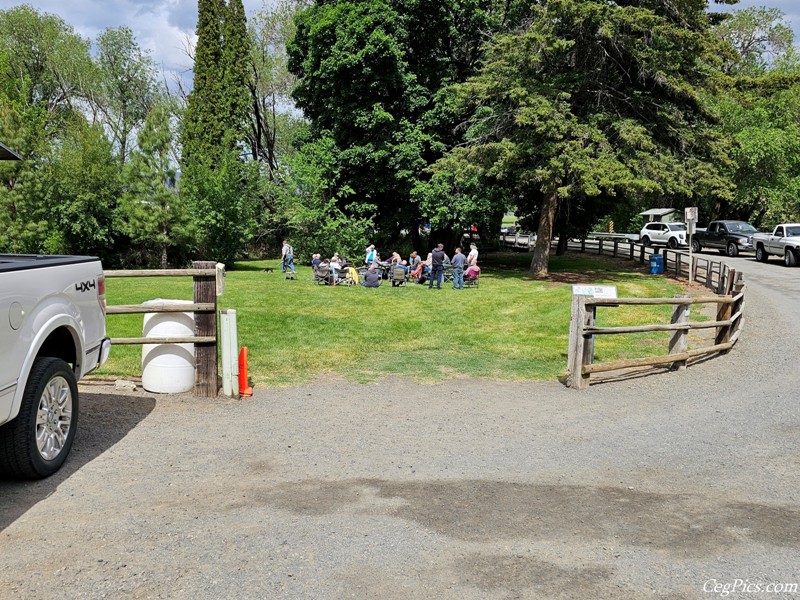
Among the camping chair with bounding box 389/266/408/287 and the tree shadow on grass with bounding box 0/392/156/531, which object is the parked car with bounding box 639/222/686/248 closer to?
the camping chair with bounding box 389/266/408/287

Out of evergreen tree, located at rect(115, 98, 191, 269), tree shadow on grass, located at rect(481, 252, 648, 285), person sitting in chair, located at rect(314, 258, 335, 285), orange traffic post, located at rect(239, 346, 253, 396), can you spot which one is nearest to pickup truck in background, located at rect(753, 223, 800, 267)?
tree shadow on grass, located at rect(481, 252, 648, 285)

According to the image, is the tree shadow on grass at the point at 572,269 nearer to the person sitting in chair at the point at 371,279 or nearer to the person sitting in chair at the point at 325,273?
the person sitting in chair at the point at 371,279

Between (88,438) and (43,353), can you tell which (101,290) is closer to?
(43,353)

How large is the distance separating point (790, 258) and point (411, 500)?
96.3 feet

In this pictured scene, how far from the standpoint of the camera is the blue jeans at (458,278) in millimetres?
22594

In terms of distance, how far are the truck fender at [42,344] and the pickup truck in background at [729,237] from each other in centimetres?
3526

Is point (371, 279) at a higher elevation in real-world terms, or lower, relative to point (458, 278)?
lower

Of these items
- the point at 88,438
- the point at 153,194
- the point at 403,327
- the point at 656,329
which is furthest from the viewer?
the point at 153,194

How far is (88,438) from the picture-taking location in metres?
6.18

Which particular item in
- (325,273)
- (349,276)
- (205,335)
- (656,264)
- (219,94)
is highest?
(219,94)

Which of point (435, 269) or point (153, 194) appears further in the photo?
point (153, 194)

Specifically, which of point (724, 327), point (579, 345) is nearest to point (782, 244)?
point (724, 327)

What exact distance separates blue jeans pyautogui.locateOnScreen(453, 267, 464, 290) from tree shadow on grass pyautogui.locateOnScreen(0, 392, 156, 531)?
624 inches

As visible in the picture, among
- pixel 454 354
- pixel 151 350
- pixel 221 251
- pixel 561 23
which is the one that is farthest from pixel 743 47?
pixel 151 350
